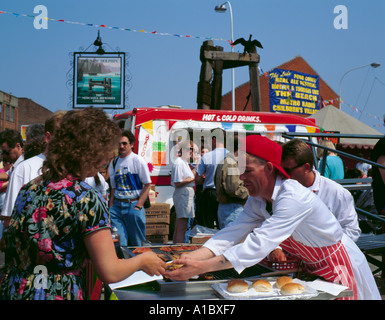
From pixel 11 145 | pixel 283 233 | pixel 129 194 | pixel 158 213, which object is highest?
pixel 11 145

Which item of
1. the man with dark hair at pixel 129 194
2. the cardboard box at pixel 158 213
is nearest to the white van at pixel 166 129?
the cardboard box at pixel 158 213

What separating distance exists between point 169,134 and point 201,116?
0.94m

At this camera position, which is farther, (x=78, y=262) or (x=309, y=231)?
(x=309, y=231)

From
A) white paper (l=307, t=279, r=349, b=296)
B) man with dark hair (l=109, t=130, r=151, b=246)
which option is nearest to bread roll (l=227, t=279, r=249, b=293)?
white paper (l=307, t=279, r=349, b=296)

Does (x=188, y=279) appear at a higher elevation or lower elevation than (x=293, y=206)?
lower

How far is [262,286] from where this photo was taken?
231 centimetres

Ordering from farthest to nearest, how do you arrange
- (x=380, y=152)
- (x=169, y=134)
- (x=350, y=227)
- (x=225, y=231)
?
(x=169, y=134) → (x=380, y=152) → (x=350, y=227) → (x=225, y=231)

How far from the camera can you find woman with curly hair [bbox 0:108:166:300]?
77.0 inches

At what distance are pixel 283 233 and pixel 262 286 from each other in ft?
1.04

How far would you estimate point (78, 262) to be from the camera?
205cm

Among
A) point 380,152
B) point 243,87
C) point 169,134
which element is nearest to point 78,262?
point 380,152

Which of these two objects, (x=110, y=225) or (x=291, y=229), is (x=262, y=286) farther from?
(x=110, y=225)

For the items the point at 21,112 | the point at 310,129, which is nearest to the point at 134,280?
the point at 310,129
